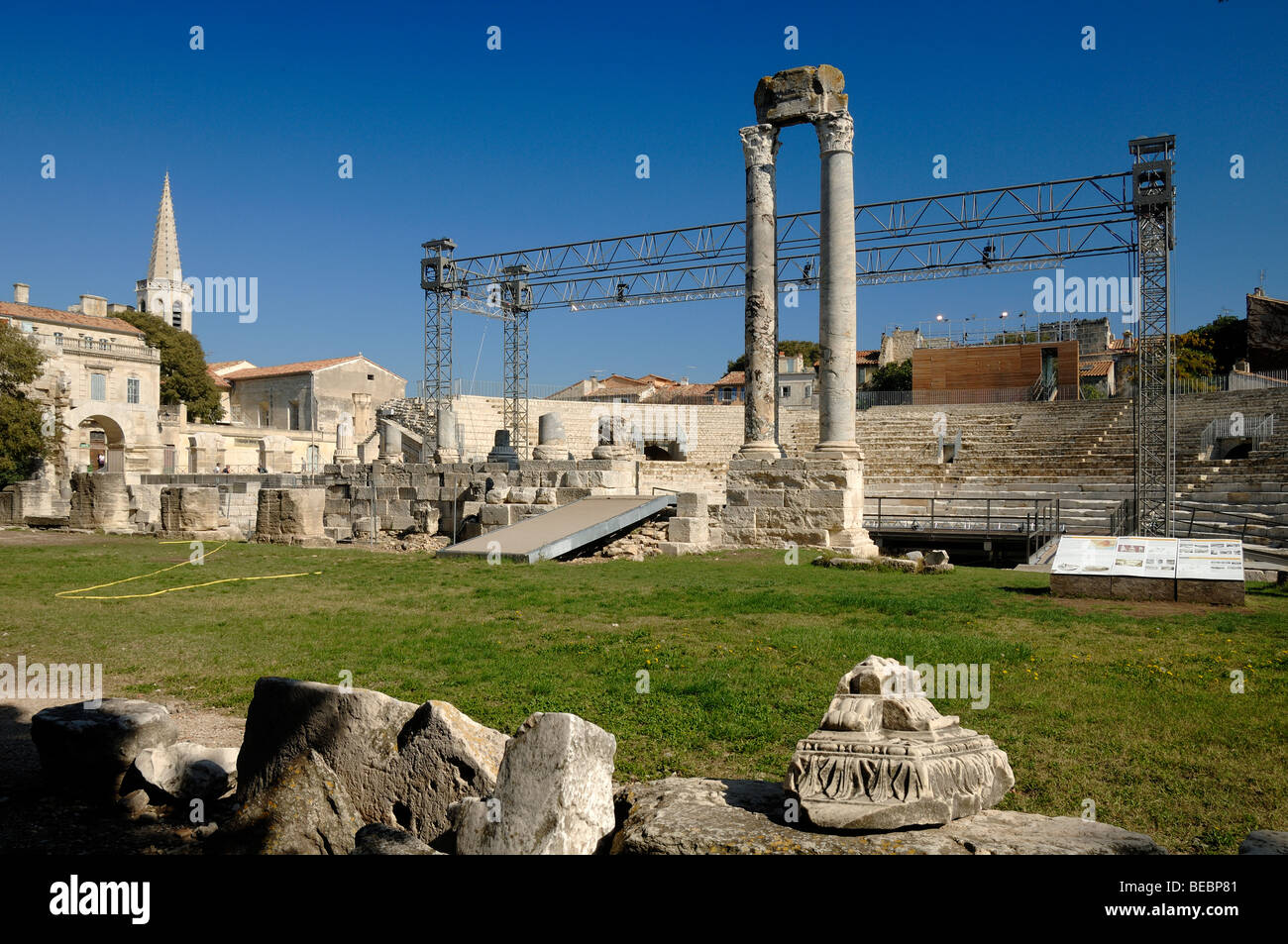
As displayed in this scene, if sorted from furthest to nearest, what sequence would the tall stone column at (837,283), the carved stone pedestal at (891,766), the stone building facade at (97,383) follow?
the stone building facade at (97,383) → the tall stone column at (837,283) → the carved stone pedestal at (891,766)

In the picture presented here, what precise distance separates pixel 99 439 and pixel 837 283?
4527 centimetres

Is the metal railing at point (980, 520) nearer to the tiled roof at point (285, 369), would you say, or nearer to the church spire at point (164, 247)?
the tiled roof at point (285, 369)

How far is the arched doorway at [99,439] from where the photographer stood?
42.7 m

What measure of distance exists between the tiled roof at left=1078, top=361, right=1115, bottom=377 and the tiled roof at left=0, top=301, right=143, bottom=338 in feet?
184

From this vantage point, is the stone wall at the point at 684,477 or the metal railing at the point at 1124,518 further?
the stone wall at the point at 684,477

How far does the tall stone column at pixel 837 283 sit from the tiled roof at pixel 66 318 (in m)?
44.1

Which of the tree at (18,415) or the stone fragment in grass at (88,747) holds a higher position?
the tree at (18,415)

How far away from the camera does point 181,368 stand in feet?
176

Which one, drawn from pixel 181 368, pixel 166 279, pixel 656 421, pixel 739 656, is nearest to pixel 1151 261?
pixel 739 656

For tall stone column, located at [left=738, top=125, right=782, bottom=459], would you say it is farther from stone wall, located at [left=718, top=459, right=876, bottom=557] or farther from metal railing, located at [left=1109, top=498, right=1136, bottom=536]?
metal railing, located at [left=1109, top=498, right=1136, bottom=536]

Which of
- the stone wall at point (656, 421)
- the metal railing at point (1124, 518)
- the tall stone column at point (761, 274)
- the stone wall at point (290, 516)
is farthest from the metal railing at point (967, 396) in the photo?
the stone wall at point (290, 516)

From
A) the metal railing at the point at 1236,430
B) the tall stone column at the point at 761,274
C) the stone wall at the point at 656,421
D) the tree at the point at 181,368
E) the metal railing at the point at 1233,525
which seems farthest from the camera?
the tree at the point at 181,368
